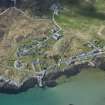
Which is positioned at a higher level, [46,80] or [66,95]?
[46,80]

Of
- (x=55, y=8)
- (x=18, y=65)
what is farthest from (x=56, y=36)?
(x=18, y=65)

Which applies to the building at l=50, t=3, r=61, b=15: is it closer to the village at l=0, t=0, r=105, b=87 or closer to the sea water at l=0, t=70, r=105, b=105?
the village at l=0, t=0, r=105, b=87

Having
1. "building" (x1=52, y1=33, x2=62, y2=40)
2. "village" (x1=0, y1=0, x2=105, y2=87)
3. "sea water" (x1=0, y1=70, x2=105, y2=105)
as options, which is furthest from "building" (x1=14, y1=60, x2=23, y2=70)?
"building" (x1=52, y1=33, x2=62, y2=40)

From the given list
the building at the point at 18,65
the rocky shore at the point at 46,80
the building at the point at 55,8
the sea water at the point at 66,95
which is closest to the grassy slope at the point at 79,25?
the building at the point at 55,8

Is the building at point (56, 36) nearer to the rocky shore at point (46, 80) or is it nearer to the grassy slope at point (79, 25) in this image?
the grassy slope at point (79, 25)

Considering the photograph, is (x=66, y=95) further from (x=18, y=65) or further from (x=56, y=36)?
(x=56, y=36)

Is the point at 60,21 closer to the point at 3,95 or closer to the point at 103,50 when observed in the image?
the point at 103,50
